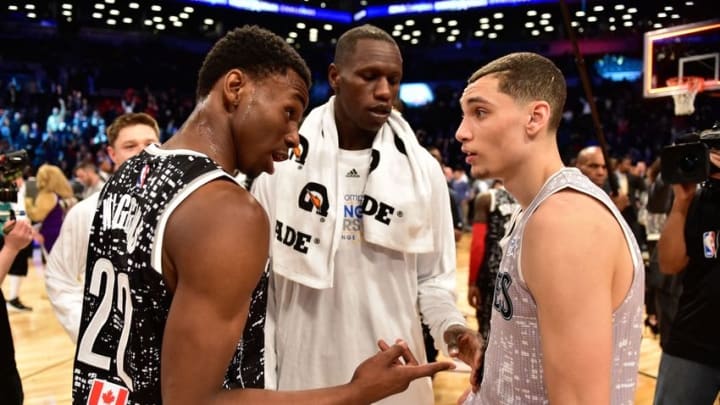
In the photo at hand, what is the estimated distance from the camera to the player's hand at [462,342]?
1915mm

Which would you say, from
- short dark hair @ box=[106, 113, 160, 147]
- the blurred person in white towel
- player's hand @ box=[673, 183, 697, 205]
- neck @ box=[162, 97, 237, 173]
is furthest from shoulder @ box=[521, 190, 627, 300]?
short dark hair @ box=[106, 113, 160, 147]

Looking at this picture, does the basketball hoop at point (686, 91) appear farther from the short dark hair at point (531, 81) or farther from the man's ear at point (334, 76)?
the short dark hair at point (531, 81)

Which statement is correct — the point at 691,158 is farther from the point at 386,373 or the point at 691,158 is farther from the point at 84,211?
the point at 84,211

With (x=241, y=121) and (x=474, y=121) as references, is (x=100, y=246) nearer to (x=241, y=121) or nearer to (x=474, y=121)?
(x=241, y=121)

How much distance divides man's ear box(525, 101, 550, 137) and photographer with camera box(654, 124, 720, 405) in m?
1.26

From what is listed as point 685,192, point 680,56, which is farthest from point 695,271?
point 680,56

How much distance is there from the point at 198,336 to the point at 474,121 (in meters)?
0.90

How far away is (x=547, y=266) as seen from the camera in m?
1.30

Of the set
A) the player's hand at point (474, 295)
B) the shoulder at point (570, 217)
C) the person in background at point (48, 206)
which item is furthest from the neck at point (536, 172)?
the person in background at point (48, 206)

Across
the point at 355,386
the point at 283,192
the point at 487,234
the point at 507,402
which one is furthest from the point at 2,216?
the point at 487,234

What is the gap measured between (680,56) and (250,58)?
24.1 feet

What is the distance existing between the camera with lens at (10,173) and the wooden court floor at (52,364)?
7.17ft

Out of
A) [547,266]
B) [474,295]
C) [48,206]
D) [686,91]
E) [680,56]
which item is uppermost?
[680,56]

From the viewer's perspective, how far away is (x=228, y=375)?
1.38 metres
